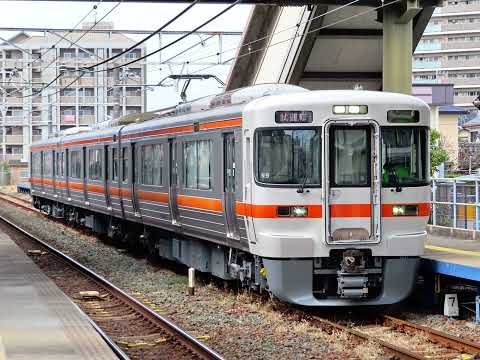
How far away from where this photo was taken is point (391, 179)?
11.8 metres

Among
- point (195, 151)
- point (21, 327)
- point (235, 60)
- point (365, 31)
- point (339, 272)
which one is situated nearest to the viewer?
point (21, 327)

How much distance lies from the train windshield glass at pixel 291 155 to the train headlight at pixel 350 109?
14.1 inches

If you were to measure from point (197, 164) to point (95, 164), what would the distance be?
392 inches

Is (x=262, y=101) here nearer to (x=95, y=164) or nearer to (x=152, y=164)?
(x=152, y=164)

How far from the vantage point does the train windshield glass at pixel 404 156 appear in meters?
11.8

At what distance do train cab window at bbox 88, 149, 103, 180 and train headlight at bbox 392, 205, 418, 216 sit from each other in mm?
12727

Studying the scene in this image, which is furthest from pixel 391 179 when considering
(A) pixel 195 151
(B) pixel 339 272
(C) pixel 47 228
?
(C) pixel 47 228

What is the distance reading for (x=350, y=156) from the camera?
11734mm

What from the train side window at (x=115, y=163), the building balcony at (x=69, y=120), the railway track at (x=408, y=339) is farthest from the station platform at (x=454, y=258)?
the building balcony at (x=69, y=120)

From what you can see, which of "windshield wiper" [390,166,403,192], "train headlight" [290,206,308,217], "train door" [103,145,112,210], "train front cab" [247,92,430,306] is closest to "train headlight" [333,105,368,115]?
"train front cab" [247,92,430,306]

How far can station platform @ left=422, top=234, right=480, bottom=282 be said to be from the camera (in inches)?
450

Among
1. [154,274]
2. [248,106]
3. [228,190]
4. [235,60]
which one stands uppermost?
[235,60]

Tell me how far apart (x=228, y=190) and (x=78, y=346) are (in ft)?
13.8

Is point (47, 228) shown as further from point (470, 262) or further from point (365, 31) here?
point (470, 262)
